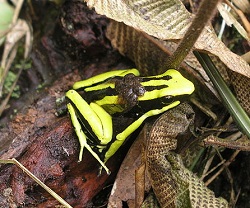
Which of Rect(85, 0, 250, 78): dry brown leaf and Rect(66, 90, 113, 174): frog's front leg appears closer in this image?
Rect(85, 0, 250, 78): dry brown leaf

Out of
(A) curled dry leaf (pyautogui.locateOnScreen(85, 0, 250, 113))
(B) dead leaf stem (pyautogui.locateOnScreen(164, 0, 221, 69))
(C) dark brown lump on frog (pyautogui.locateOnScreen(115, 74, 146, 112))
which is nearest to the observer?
(B) dead leaf stem (pyautogui.locateOnScreen(164, 0, 221, 69))

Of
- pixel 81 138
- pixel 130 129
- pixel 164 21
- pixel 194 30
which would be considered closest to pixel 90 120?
pixel 81 138

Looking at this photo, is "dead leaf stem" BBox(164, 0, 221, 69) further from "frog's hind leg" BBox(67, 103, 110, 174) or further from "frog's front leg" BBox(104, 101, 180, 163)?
"frog's hind leg" BBox(67, 103, 110, 174)

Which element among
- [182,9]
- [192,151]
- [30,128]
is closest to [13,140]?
[30,128]

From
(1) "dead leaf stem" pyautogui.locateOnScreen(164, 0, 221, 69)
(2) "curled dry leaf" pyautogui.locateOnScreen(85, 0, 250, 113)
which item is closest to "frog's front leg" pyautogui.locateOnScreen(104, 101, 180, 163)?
(1) "dead leaf stem" pyautogui.locateOnScreen(164, 0, 221, 69)

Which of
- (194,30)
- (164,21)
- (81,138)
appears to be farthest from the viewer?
(81,138)

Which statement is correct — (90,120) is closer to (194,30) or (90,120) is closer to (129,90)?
(129,90)
